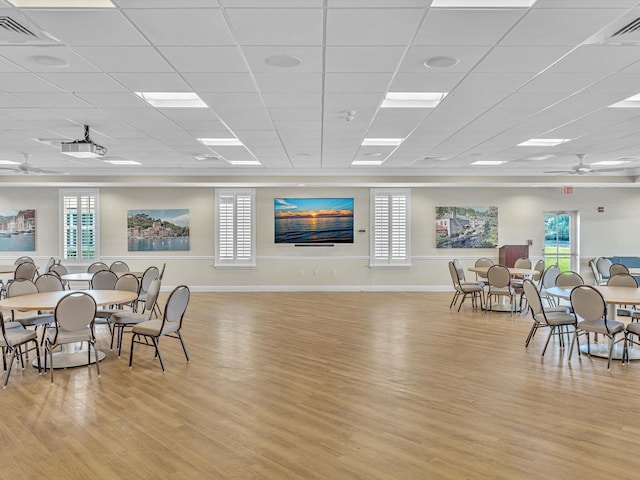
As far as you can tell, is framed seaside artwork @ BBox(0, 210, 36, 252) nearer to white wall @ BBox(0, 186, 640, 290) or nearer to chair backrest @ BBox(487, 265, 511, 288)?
white wall @ BBox(0, 186, 640, 290)

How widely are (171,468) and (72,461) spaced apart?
2.44 feet

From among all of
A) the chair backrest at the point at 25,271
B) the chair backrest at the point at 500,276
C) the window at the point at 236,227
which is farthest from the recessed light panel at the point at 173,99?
the window at the point at 236,227

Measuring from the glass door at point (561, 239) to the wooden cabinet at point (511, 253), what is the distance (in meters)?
0.91

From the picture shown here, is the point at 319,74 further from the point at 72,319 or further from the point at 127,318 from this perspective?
the point at 127,318

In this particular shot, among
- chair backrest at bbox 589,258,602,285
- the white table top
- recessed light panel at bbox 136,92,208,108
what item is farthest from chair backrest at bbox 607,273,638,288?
the white table top

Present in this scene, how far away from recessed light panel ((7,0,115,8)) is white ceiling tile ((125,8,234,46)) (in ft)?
0.52

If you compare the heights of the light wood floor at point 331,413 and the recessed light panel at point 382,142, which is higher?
the recessed light panel at point 382,142

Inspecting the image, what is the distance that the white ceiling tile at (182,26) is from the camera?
3.20 m

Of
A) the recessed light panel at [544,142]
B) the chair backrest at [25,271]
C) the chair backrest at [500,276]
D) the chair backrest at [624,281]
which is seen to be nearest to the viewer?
the chair backrest at [624,281]

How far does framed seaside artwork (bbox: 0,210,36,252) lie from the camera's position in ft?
40.4

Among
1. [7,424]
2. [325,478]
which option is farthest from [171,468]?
[7,424]

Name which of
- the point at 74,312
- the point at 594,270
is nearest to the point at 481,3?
the point at 74,312

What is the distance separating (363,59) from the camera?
162 inches

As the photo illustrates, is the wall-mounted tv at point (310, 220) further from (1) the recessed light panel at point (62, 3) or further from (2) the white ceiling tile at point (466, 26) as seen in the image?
(1) the recessed light panel at point (62, 3)
